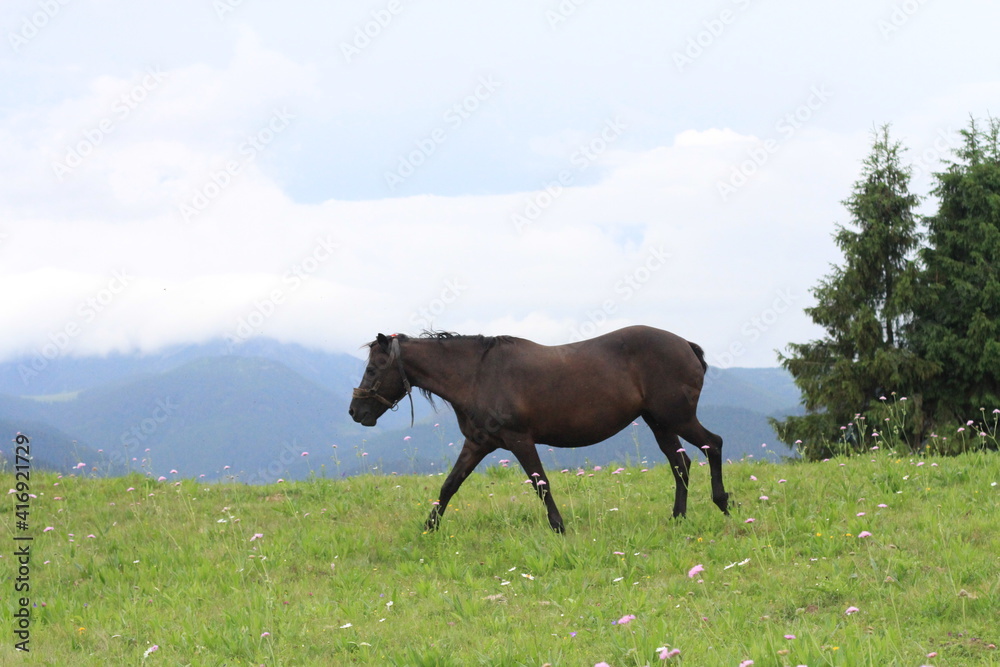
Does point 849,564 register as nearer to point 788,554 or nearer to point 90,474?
point 788,554

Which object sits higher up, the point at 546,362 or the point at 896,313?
the point at 896,313

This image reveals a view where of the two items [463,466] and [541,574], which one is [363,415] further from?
[541,574]

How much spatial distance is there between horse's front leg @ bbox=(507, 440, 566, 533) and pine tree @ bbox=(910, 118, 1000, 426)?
1976 centimetres

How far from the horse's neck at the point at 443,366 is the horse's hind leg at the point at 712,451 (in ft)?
7.92

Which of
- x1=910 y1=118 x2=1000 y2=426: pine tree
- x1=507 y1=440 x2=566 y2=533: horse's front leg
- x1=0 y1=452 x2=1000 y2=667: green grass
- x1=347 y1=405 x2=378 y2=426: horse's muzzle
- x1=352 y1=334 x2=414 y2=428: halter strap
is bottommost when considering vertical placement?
x1=0 y1=452 x2=1000 y2=667: green grass

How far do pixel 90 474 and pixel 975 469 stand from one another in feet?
41.6

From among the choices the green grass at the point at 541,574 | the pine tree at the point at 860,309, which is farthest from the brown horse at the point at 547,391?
the pine tree at the point at 860,309

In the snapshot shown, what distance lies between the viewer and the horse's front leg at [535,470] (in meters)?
8.71

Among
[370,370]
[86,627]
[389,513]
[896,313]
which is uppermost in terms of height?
A: [896,313]

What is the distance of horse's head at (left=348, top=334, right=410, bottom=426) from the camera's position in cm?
925

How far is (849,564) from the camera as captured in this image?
6832 millimetres

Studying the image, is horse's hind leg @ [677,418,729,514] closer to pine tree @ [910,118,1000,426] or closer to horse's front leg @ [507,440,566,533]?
horse's front leg @ [507,440,566,533]

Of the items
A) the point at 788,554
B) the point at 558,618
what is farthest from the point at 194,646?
the point at 788,554

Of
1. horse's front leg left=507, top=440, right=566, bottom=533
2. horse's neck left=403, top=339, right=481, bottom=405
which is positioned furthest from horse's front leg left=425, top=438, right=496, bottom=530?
horse's neck left=403, top=339, right=481, bottom=405
